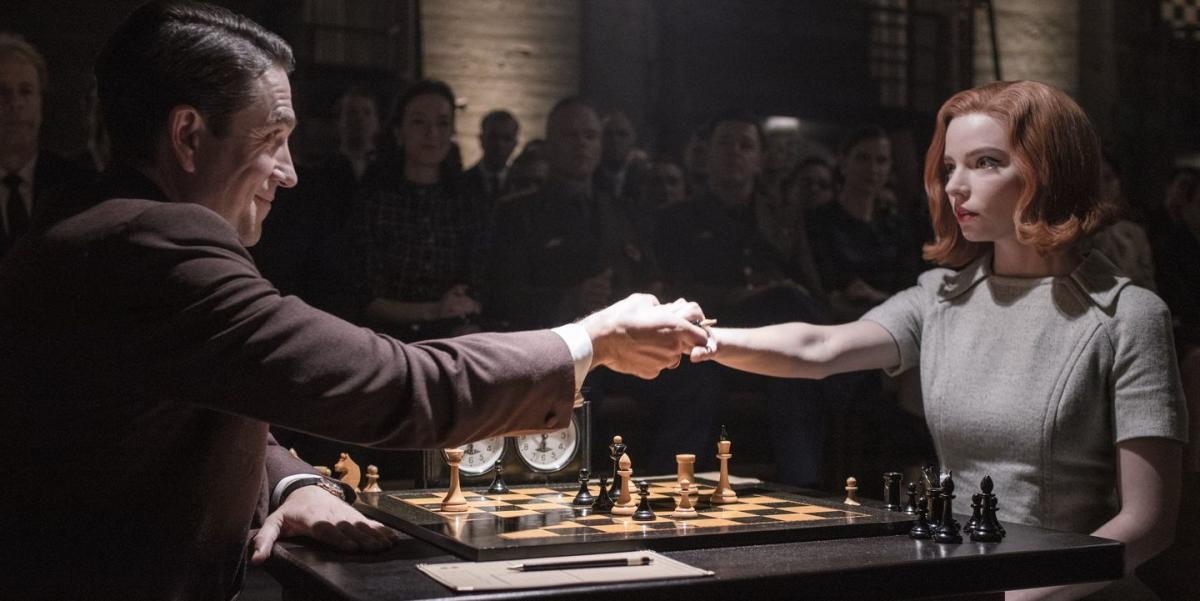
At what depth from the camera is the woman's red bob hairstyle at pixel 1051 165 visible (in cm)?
246

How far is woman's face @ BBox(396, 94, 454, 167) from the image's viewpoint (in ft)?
15.9

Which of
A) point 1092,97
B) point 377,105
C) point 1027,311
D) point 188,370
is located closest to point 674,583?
point 188,370

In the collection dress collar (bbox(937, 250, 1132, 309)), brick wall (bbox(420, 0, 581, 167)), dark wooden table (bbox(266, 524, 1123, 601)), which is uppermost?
brick wall (bbox(420, 0, 581, 167))

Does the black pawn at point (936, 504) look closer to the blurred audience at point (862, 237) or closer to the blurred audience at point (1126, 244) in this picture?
the blurred audience at point (862, 237)

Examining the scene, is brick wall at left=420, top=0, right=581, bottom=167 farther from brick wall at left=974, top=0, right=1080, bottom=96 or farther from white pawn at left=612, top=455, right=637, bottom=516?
white pawn at left=612, top=455, right=637, bottom=516

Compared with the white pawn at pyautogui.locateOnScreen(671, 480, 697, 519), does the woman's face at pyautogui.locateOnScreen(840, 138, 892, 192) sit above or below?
above

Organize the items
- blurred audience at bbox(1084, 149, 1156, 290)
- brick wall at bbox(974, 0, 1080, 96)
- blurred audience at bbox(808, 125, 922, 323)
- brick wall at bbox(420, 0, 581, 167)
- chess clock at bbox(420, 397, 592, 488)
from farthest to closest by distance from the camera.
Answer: brick wall at bbox(974, 0, 1080, 96) → blurred audience at bbox(1084, 149, 1156, 290) → blurred audience at bbox(808, 125, 922, 323) → brick wall at bbox(420, 0, 581, 167) → chess clock at bbox(420, 397, 592, 488)

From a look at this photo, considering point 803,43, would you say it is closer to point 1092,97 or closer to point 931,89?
point 931,89

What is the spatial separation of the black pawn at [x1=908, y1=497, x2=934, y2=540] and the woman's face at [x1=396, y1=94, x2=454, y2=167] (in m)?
3.22

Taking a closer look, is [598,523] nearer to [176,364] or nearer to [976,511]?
[976,511]

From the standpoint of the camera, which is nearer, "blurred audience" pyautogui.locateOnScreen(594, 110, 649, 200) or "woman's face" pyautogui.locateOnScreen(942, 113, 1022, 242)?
"woman's face" pyautogui.locateOnScreen(942, 113, 1022, 242)

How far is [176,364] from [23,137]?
3.33 metres

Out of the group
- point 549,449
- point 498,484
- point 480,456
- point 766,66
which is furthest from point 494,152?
point 498,484

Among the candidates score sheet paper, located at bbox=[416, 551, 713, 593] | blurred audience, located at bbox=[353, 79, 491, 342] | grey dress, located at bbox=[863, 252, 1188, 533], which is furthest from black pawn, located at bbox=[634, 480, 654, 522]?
blurred audience, located at bbox=[353, 79, 491, 342]
